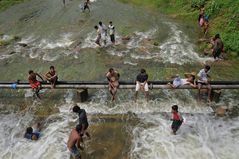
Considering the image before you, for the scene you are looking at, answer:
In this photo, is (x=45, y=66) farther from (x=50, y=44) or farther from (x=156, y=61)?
(x=156, y=61)

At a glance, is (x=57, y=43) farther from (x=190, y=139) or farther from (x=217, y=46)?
(x=190, y=139)

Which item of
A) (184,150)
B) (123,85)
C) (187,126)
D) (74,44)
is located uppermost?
(74,44)

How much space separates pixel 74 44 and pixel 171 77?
8.52 m

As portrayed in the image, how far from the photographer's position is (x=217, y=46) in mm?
18766

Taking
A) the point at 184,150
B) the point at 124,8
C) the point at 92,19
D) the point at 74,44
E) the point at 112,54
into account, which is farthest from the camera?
the point at 124,8

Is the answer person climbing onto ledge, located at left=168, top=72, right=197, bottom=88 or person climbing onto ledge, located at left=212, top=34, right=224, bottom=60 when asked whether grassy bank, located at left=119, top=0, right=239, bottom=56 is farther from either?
person climbing onto ledge, located at left=168, top=72, right=197, bottom=88

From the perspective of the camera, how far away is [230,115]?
1486cm

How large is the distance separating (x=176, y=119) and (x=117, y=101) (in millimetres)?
4100

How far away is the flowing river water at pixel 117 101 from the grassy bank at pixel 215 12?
1.40m

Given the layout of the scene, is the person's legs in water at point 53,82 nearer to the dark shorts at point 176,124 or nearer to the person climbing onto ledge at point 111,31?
the dark shorts at point 176,124

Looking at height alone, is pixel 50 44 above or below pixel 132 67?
above

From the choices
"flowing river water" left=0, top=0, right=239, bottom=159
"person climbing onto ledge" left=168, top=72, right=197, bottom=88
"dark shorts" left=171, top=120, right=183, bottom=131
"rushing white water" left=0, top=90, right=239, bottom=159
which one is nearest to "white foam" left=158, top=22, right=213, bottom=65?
"flowing river water" left=0, top=0, right=239, bottom=159

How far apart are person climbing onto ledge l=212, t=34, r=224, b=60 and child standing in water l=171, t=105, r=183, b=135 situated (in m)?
7.53

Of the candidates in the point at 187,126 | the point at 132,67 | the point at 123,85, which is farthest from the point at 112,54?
the point at 187,126
